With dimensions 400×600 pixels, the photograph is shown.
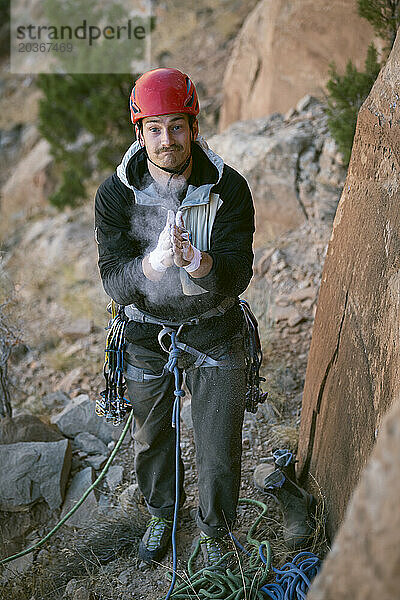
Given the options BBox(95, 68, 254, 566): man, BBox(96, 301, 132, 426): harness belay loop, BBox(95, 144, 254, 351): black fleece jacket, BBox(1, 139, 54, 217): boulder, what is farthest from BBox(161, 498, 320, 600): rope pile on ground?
BBox(1, 139, 54, 217): boulder

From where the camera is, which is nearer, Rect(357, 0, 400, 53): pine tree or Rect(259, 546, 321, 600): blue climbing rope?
Rect(259, 546, 321, 600): blue climbing rope

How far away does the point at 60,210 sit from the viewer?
836cm

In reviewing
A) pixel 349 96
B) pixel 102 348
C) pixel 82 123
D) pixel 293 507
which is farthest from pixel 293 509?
pixel 82 123

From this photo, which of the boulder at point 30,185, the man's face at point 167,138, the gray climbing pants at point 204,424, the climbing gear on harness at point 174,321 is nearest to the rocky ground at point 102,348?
the gray climbing pants at point 204,424

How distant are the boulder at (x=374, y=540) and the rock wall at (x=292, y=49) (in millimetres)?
5186

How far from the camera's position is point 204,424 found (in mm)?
2322

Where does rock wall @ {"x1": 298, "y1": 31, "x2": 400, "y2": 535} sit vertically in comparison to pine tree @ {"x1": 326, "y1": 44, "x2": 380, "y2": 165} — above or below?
below

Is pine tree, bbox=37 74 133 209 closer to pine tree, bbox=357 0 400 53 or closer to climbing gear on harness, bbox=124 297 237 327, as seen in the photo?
pine tree, bbox=357 0 400 53

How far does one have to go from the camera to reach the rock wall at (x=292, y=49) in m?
5.69

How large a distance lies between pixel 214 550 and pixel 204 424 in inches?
23.2

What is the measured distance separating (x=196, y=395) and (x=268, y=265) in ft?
9.72

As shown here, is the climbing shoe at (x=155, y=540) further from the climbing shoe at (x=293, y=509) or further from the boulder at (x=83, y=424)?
the boulder at (x=83, y=424)

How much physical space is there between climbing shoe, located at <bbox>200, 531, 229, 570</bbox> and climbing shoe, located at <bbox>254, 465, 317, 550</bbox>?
0.87 ft

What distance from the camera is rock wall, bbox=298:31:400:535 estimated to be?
6.28ft
